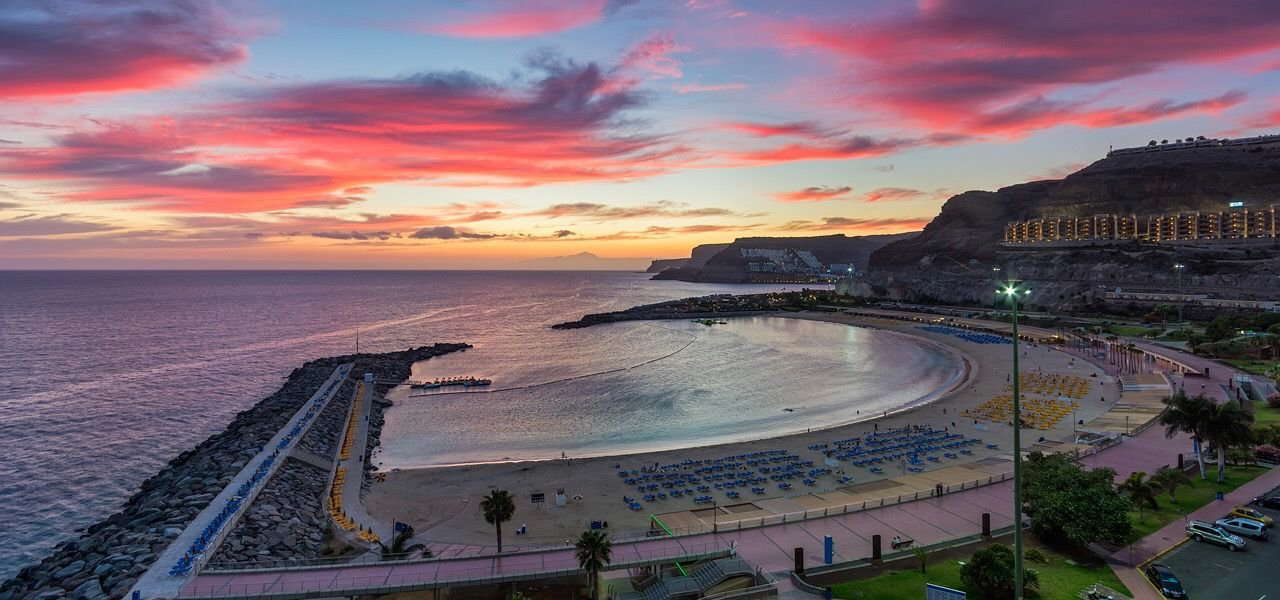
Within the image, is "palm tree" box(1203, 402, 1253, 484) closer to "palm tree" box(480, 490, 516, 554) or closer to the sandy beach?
the sandy beach

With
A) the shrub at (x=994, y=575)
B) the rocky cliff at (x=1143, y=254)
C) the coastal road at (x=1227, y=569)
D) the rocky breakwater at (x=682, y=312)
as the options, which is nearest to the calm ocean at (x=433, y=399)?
the rocky breakwater at (x=682, y=312)

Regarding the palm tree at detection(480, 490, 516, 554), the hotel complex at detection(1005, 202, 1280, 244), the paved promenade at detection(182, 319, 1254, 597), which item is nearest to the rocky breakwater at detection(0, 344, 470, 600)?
the paved promenade at detection(182, 319, 1254, 597)

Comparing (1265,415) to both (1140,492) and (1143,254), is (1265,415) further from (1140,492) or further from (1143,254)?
(1143,254)

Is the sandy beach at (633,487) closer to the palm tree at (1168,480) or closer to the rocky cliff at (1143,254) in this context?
the palm tree at (1168,480)

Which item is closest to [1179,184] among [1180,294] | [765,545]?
[1180,294]

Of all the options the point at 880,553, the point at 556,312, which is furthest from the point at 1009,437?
the point at 556,312

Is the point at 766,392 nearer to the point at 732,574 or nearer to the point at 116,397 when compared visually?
the point at 732,574
